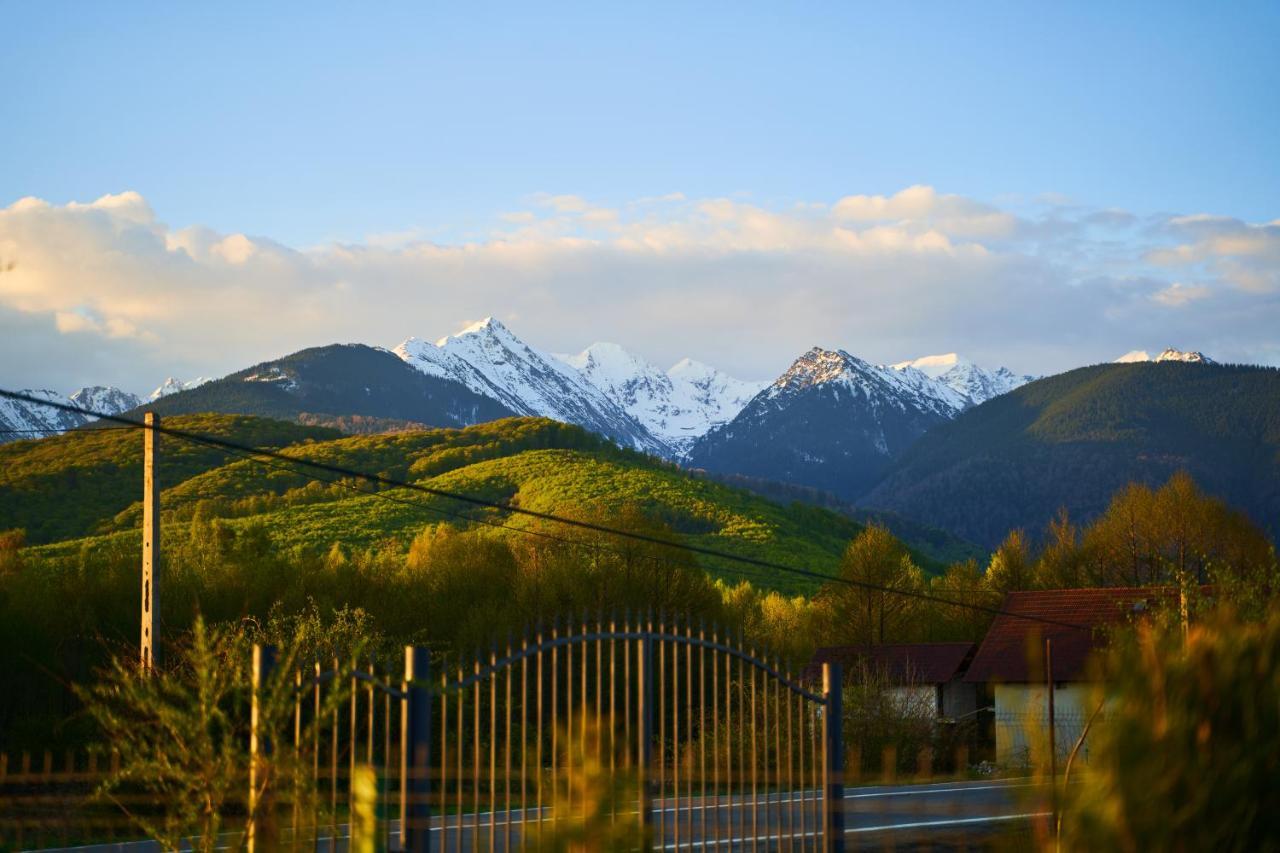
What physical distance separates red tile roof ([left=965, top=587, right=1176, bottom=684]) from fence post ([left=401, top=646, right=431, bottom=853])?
33644 millimetres

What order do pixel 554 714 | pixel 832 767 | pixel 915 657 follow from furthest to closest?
pixel 915 657 → pixel 832 767 → pixel 554 714

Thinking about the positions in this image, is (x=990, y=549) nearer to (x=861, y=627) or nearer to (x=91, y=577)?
(x=861, y=627)

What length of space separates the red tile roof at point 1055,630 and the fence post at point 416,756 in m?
33.6

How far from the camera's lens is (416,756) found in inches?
292

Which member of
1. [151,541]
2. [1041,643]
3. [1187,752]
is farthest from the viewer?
[1041,643]

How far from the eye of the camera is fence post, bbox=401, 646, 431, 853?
7.14m

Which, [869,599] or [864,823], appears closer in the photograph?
[864,823]

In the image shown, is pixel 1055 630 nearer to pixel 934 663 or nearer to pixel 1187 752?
pixel 934 663

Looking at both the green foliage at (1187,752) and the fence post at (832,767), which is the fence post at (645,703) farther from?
the green foliage at (1187,752)

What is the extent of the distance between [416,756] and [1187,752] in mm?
4000

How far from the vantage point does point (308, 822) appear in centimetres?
775

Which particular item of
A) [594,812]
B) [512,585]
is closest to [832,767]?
[594,812]

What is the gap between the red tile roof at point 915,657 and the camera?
1673 inches

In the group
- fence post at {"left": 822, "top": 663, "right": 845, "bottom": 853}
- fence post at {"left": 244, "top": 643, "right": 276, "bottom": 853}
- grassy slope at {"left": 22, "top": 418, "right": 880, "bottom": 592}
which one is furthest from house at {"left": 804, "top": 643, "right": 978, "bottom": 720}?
fence post at {"left": 244, "top": 643, "right": 276, "bottom": 853}
